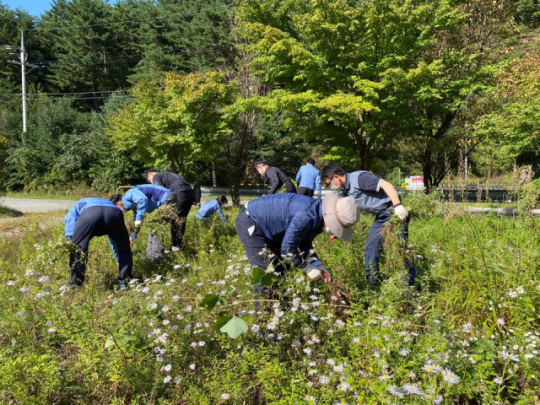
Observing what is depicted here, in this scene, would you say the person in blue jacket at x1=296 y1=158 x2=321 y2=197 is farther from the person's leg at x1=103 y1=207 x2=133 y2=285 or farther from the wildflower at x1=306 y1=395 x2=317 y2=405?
the wildflower at x1=306 y1=395 x2=317 y2=405

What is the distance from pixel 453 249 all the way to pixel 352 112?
670cm

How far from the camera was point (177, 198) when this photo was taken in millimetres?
5234

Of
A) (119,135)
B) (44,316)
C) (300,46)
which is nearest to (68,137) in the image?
(119,135)

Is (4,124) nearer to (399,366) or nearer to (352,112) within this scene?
(352,112)

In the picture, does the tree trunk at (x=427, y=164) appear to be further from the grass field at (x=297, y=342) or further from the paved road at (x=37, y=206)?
the paved road at (x=37, y=206)

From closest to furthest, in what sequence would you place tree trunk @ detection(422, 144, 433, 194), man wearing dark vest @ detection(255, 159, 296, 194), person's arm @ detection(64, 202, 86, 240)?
person's arm @ detection(64, 202, 86, 240) → man wearing dark vest @ detection(255, 159, 296, 194) → tree trunk @ detection(422, 144, 433, 194)

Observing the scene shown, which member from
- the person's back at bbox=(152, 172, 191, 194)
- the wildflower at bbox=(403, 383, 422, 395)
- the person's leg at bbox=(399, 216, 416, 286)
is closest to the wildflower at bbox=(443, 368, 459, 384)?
the wildflower at bbox=(403, 383, 422, 395)

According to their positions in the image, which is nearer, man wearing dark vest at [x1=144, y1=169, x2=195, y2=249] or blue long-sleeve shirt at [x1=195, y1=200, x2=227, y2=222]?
man wearing dark vest at [x1=144, y1=169, x2=195, y2=249]

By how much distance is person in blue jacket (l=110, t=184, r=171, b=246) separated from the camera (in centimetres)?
471

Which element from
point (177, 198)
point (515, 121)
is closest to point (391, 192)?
point (177, 198)

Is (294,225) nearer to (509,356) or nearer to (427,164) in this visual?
(509,356)

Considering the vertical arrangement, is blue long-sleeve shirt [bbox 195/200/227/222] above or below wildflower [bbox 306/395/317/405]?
above

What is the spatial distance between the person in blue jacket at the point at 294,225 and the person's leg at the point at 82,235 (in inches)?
69.0

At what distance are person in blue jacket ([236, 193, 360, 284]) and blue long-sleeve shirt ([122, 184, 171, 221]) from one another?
2.07 metres
